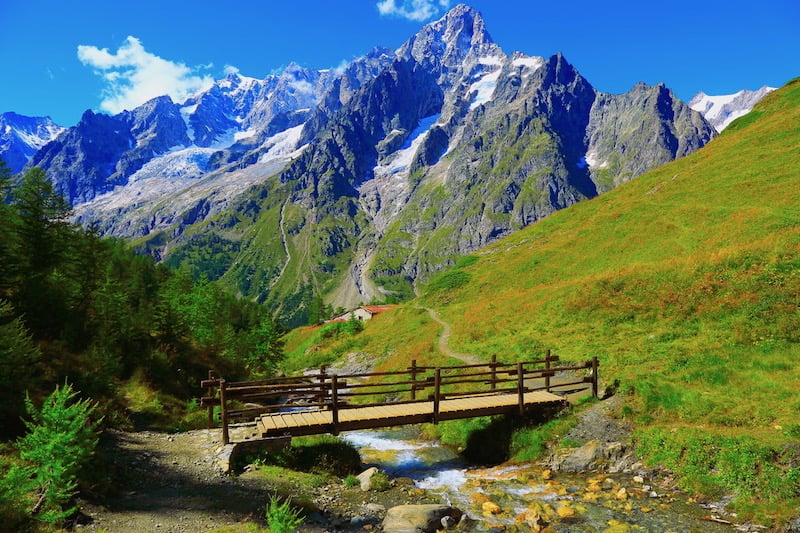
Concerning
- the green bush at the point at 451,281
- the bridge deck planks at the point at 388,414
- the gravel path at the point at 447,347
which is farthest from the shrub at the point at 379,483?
the green bush at the point at 451,281

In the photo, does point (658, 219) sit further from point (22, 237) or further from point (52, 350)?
point (22, 237)

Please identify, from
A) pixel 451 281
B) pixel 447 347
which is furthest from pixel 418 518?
pixel 451 281

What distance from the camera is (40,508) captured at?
1003 centimetres

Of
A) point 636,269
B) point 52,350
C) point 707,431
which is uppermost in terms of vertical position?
point 636,269

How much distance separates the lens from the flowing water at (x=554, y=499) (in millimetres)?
14422

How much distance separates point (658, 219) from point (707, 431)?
128 feet

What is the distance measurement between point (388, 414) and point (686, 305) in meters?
23.5

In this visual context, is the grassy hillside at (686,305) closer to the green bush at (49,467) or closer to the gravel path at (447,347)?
the gravel path at (447,347)

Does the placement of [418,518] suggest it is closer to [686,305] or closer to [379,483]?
[379,483]

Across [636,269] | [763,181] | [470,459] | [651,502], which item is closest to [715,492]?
[651,502]

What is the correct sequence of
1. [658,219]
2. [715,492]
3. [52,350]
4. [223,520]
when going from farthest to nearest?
[658,219] → [52,350] → [715,492] → [223,520]

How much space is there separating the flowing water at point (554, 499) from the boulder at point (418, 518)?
1.11m

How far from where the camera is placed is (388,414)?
2072cm

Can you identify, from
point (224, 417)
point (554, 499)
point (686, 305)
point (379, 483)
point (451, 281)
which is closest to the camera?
point (554, 499)
